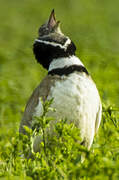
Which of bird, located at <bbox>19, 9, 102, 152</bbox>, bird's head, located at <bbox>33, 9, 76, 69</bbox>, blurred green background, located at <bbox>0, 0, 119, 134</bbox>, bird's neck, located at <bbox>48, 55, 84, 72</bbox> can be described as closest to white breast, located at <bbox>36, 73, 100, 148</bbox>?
bird, located at <bbox>19, 9, 102, 152</bbox>

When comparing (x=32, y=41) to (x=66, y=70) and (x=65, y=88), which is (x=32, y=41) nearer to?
(x=66, y=70)

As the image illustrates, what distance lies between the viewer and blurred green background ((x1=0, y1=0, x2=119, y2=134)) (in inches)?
350

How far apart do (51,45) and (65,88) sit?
21.3 inches

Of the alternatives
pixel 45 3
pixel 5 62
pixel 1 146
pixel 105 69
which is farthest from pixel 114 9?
pixel 1 146

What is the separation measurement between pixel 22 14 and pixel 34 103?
1666 centimetres

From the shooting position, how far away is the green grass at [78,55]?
3.61 metres

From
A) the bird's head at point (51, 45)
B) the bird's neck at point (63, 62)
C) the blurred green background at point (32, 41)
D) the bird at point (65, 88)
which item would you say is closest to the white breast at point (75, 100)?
the bird at point (65, 88)

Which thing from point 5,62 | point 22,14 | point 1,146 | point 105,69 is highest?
point 22,14

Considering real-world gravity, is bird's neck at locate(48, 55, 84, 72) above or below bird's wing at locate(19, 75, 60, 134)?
above

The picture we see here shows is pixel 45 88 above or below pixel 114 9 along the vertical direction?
below

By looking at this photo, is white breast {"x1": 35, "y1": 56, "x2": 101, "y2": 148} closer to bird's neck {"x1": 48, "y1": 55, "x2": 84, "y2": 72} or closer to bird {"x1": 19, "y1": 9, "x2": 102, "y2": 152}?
bird {"x1": 19, "y1": 9, "x2": 102, "y2": 152}

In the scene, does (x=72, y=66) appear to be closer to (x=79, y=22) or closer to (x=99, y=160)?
(x=99, y=160)

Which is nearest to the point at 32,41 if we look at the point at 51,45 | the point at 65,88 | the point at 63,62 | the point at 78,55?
the point at 78,55

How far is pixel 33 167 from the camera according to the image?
3.64 m
